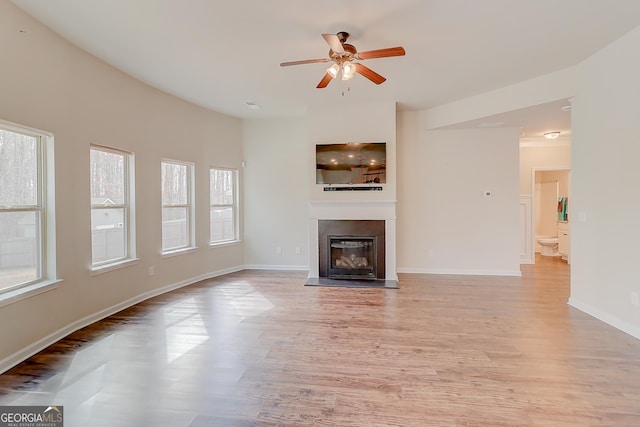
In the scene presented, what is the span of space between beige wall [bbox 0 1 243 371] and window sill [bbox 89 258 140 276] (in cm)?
6

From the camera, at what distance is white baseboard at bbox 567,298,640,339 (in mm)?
3072

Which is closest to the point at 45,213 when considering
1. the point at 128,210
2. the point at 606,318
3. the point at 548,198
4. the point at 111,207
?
the point at 111,207

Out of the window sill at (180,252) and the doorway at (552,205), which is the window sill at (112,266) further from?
the doorway at (552,205)

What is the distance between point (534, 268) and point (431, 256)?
221 centimetres

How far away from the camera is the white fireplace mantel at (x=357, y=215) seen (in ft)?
16.9

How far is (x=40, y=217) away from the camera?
9.62 feet

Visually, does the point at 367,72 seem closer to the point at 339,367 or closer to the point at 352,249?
the point at 339,367

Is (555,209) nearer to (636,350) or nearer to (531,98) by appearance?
(531,98)

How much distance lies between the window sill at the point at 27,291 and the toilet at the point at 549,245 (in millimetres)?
9028

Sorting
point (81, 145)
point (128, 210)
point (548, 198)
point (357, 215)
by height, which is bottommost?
point (357, 215)

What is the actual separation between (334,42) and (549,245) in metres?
7.53

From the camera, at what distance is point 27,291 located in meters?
2.70

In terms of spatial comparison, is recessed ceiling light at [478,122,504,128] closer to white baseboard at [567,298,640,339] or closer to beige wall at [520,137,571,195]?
beige wall at [520,137,571,195]
